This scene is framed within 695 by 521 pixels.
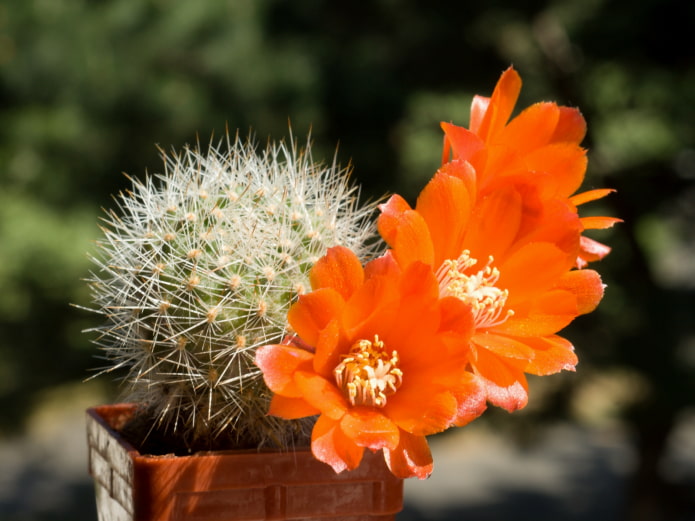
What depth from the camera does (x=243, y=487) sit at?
655mm

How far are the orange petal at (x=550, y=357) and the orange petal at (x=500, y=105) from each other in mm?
174

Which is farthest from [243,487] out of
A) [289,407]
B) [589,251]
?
[589,251]

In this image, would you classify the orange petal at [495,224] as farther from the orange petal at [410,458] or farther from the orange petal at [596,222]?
the orange petal at [410,458]

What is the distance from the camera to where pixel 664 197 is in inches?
112

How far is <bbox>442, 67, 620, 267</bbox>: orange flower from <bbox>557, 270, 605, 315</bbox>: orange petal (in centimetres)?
3

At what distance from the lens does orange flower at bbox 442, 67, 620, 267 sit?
2.13ft

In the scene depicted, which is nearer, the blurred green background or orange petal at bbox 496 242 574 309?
orange petal at bbox 496 242 574 309

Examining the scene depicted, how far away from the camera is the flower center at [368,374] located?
22.8 inches

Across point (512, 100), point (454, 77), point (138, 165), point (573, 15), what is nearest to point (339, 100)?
point (454, 77)

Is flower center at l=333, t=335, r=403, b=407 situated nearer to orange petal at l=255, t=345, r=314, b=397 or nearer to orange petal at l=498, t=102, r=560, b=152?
orange petal at l=255, t=345, r=314, b=397

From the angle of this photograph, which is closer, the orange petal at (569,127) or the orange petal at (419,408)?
the orange petal at (419,408)

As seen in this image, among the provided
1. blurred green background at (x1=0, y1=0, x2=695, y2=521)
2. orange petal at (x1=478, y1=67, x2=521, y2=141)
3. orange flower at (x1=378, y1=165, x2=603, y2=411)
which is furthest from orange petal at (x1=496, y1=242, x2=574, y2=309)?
blurred green background at (x1=0, y1=0, x2=695, y2=521)

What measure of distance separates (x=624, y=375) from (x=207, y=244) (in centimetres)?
237

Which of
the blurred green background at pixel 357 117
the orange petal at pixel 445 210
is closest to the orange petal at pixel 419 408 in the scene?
the orange petal at pixel 445 210
